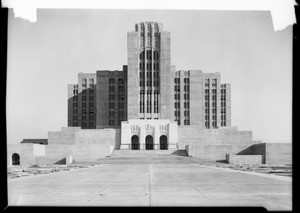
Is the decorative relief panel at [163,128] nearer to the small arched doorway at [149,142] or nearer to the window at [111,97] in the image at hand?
the small arched doorway at [149,142]

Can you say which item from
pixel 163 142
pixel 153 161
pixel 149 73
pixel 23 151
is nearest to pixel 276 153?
pixel 153 161

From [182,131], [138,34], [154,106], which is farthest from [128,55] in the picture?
[182,131]

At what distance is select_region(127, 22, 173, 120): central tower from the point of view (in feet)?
256

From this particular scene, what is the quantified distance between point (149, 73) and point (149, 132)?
13892 millimetres

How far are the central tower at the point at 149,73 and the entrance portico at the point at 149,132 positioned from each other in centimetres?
582

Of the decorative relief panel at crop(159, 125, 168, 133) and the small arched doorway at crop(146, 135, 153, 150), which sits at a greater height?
the decorative relief panel at crop(159, 125, 168, 133)

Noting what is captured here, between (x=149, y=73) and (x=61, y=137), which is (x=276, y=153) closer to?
(x=149, y=73)

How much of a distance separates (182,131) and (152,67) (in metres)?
15.9

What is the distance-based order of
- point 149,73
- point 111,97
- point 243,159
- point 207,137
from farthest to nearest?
point 111,97 < point 149,73 < point 207,137 < point 243,159

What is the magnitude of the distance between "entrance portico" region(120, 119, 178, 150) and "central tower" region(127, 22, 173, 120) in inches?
229

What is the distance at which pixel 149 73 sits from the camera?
79312 millimetres

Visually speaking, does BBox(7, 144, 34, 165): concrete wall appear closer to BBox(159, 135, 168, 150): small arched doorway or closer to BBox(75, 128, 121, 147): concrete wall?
BBox(75, 128, 121, 147): concrete wall

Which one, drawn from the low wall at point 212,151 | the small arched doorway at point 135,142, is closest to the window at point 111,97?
the small arched doorway at point 135,142

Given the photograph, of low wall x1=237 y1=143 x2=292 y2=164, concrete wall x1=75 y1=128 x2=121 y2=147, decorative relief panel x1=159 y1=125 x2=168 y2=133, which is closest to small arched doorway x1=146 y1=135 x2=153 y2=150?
decorative relief panel x1=159 y1=125 x2=168 y2=133
